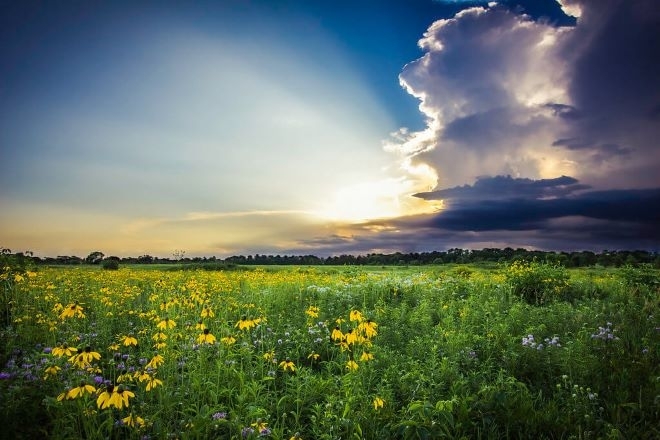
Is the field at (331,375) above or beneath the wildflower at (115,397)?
beneath

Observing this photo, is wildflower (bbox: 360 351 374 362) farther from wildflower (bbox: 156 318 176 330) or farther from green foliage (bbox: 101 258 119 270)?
green foliage (bbox: 101 258 119 270)

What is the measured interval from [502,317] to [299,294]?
4.86 meters

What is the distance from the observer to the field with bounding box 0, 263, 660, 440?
401 cm

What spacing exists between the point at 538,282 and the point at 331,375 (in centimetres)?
868

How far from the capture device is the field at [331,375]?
401 cm

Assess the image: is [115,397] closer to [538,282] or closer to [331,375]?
[331,375]

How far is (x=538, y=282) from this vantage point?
11.7 metres

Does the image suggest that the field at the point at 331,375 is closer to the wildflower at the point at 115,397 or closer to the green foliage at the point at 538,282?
the wildflower at the point at 115,397

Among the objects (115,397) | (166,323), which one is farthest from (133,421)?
Result: (166,323)

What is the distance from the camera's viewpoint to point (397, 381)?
5.39m

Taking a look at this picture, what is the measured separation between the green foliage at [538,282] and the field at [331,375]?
1855mm

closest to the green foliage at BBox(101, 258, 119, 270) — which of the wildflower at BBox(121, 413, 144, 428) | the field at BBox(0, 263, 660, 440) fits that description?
the field at BBox(0, 263, 660, 440)

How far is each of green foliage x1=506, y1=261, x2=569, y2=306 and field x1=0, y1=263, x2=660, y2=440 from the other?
1855 millimetres

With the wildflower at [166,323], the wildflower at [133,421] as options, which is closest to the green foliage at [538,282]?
the wildflower at [166,323]
